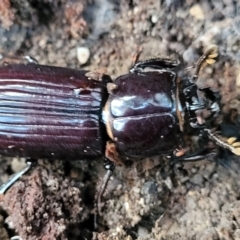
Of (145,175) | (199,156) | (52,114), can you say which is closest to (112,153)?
(145,175)

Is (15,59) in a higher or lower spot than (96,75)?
higher

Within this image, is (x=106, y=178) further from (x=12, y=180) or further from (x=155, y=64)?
(x=155, y=64)

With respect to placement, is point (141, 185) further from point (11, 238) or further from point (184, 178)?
point (11, 238)

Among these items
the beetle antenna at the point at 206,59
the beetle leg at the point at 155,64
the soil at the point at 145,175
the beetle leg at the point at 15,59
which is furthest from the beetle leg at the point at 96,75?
the beetle antenna at the point at 206,59

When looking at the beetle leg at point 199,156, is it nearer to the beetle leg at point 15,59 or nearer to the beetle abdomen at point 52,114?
the beetle abdomen at point 52,114

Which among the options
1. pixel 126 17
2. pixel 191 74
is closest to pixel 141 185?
pixel 191 74
